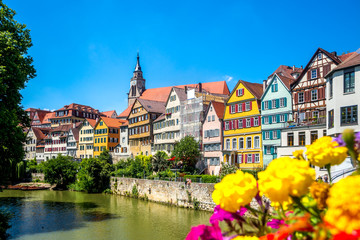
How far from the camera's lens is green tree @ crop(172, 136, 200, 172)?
4241 cm

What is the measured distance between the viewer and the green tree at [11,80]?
17.1m

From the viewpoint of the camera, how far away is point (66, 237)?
74.9 feet

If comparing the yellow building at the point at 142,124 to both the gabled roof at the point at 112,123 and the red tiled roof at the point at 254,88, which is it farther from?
the red tiled roof at the point at 254,88

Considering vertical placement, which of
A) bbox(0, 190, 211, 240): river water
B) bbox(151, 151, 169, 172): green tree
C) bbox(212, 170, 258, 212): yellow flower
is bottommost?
bbox(0, 190, 211, 240): river water

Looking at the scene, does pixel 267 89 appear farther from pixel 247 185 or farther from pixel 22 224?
pixel 247 185

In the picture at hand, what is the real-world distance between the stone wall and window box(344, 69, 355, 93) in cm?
1495

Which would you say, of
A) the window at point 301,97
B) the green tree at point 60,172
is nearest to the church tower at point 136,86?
the green tree at point 60,172

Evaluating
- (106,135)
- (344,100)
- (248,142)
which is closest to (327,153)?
(344,100)

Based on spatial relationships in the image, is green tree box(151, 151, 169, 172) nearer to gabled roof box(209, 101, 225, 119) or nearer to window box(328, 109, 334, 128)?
gabled roof box(209, 101, 225, 119)

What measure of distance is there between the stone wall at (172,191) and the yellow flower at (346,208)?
3068 cm

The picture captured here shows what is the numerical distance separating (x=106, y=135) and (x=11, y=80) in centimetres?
5188

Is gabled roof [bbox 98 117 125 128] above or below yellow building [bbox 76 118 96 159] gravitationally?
above

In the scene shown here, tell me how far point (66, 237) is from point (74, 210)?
11366 millimetres

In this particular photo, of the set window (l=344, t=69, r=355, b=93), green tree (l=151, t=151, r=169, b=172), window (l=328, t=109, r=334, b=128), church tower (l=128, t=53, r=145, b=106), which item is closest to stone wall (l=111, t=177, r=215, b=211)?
green tree (l=151, t=151, r=169, b=172)
